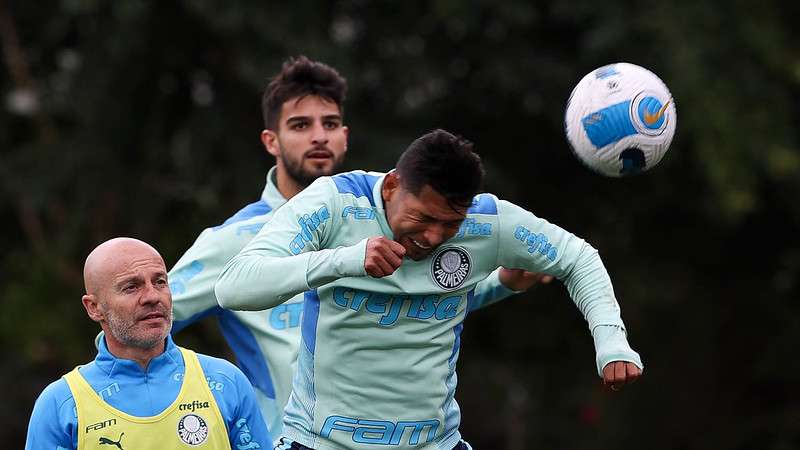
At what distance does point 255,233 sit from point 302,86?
2.72 ft

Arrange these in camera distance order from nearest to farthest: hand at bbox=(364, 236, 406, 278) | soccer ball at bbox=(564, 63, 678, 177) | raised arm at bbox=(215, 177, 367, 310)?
hand at bbox=(364, 236, 406, 278) → raised arm at bbox=(215, 177, 367, 310) → soccer ball at bbox=(564, 63, 678, 177)

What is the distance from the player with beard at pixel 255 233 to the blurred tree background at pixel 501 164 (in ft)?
19.6

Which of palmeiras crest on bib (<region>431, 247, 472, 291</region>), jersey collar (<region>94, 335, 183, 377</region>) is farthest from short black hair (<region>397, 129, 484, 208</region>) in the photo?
jersey collar (<region>94, 335, 183, 377</region>)

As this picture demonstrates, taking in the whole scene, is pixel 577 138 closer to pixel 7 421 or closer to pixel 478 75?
pixel 478 75

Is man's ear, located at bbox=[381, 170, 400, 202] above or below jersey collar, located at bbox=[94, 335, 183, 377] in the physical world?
above

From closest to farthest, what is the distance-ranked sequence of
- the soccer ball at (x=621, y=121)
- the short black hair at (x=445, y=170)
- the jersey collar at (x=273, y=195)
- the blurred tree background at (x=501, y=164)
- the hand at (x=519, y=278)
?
the short black hair at (x=445, y=170), the soccer ball at (x=621, y=121), the hand at (x=519, y=278), the jersey collar at (x=273, y=195), the blurred tree background at (x=501, y=164)

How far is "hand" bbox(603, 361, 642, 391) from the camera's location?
193 inches

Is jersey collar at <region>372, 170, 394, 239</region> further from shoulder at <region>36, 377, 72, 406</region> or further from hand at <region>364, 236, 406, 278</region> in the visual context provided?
shoulder at <region>36, 377, 72, 406</region>

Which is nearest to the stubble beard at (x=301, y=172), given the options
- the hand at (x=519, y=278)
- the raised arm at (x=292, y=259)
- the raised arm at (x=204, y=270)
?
the raised arm at (x=204, y=270)

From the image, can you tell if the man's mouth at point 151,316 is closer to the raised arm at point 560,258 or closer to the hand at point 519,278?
the raised arm at point 560,258

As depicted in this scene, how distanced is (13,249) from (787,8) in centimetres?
829

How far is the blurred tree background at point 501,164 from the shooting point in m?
12.6

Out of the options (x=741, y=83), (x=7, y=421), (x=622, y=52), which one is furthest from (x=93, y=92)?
(x=741, y=83)

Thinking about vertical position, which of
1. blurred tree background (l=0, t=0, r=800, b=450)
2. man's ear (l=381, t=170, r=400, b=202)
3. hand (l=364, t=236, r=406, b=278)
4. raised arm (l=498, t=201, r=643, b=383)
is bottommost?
hand (l=364, t=236, r=406, b=278)
